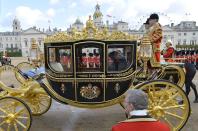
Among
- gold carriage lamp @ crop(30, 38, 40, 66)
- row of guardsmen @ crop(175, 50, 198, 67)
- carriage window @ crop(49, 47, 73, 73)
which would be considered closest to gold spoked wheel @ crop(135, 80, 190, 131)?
carriage window @ crop(49, 47, 73, 73)

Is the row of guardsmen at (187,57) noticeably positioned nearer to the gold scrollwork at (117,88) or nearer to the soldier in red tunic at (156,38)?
the soldier in red tunic at (156,38)

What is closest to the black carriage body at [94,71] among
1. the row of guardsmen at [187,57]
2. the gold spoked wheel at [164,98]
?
the gold spoked wheel at [164,98]

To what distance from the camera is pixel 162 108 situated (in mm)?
5250

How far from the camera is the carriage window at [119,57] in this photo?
5410 millimetres

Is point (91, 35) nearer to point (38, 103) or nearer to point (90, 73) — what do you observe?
point (90, 73)

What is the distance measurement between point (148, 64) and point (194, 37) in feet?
285

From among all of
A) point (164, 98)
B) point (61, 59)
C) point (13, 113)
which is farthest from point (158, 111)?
point (13, 113)

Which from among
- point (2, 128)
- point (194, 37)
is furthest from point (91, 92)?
point (194, 37)

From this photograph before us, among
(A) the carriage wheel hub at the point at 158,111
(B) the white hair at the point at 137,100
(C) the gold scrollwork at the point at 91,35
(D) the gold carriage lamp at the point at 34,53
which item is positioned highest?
(C) the gold scrollwork at the point at 91,35

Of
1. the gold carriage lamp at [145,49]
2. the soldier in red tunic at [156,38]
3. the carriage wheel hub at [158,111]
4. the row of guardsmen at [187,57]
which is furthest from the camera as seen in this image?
the row of guardsmen at [187,57]

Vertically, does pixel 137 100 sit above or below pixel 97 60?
below

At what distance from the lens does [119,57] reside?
547cm

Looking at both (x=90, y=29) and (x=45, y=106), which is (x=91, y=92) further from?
(x=45, y=106)

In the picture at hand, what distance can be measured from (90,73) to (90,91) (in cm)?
29
